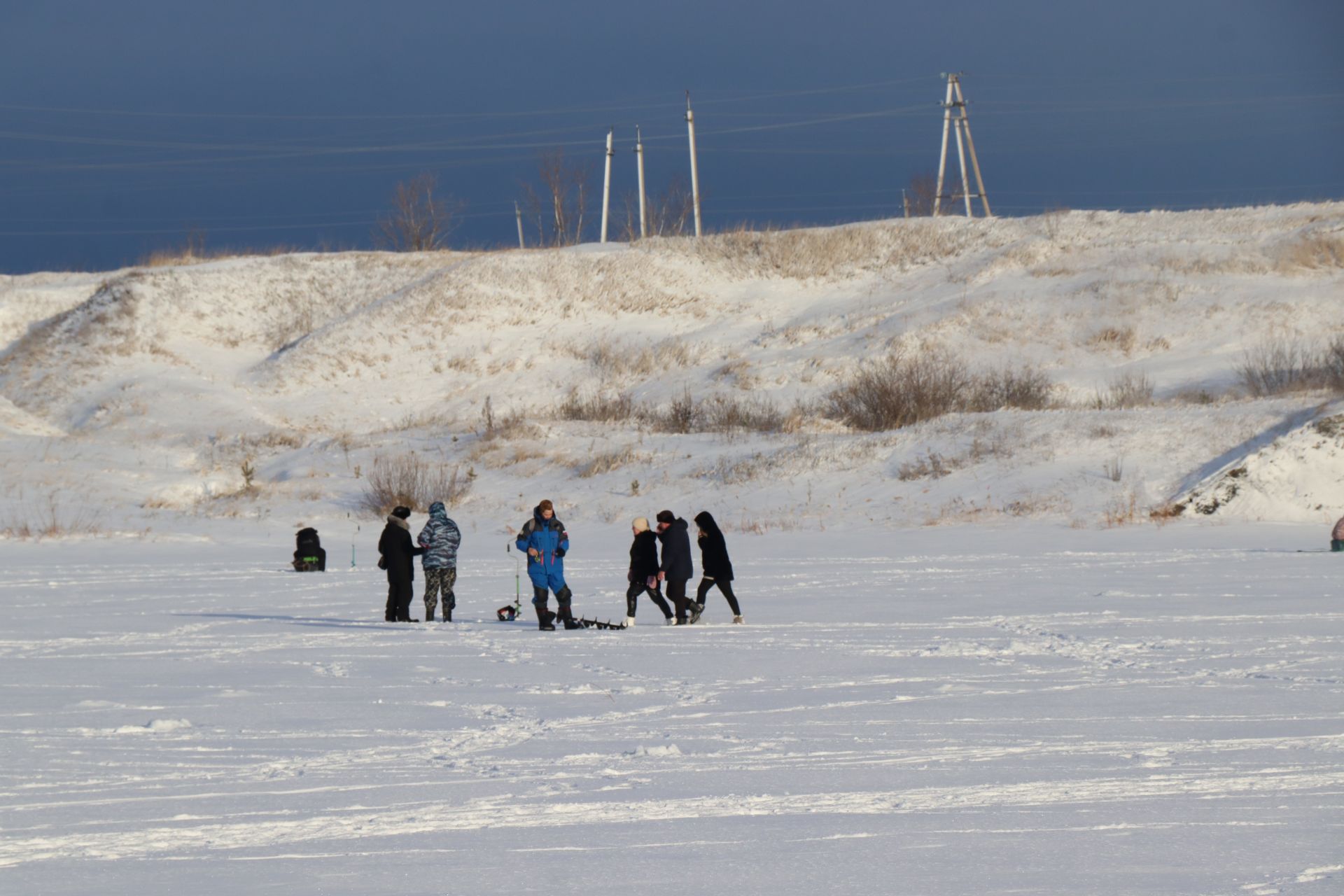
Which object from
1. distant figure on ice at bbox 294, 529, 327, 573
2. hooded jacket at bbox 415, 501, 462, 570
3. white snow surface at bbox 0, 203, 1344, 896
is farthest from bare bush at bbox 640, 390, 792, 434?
hooded jacket at bbox 415, 501, 462, 570

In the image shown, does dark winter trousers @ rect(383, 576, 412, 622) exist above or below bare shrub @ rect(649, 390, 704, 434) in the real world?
below

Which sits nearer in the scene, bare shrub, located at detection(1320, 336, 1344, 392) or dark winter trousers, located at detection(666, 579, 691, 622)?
dark winter trousers, located at detection(666, 579, 691, 622)

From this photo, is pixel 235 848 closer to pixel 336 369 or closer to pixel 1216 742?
pixel 1216 742

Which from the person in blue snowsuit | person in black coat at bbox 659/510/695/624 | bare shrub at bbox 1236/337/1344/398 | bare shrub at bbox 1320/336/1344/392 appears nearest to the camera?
the person in blue snowsuit

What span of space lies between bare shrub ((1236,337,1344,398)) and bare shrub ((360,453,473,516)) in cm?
2058

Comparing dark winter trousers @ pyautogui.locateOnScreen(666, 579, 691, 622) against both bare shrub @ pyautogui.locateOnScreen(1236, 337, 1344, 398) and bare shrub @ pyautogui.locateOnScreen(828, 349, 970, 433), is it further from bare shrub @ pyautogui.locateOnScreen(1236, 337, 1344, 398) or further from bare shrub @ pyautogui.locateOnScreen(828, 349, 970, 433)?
A: bare shrub @ pyautogui.locateOnScreen(1236, 337, 1344, 398)

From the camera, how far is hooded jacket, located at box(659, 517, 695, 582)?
14.6 meters

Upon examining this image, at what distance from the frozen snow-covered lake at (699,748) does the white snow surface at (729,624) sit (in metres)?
0.04

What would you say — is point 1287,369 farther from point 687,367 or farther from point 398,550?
point 398,550

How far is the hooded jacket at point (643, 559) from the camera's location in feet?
48.0

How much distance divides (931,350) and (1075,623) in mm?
34215

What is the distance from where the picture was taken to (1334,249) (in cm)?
5053

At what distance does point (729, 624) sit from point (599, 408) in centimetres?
3100

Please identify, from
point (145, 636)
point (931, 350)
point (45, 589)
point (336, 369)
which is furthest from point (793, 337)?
point (145, 636)
